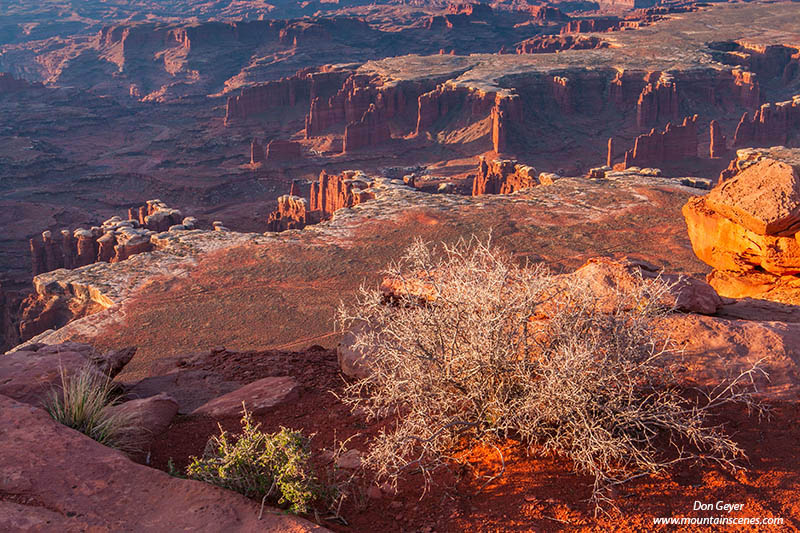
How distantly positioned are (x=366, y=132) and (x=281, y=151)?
756cm

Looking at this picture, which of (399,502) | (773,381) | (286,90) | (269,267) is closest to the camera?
(399,502)

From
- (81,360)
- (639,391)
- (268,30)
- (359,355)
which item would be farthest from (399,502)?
(268,30)

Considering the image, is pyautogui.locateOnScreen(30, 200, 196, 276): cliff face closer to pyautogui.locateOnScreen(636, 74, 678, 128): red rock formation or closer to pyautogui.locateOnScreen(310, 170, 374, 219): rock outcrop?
pyautogui.locateOnScreen(310, 170, 374, 219): rock outcrop

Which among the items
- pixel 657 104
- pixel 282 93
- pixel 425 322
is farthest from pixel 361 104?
pixel 425 322

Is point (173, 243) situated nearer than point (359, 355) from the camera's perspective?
No

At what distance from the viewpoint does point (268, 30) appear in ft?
355

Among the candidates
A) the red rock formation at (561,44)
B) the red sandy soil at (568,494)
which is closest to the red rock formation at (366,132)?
the red rock formation at (561,44)

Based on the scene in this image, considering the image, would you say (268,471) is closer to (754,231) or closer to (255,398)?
(255,398)

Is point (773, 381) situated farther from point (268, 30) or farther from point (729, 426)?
point (268, 30)

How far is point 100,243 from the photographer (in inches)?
1040

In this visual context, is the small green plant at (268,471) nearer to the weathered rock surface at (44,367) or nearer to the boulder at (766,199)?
the weathered rock surface at (44,367)

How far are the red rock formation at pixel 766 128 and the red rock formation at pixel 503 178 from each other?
78.2 ft

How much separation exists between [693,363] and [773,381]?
0.71 metres

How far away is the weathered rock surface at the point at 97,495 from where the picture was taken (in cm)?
422
